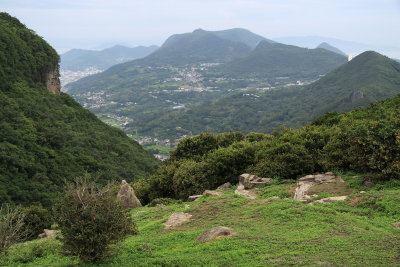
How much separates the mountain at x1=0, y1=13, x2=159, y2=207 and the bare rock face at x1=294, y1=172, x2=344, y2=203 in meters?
16.9

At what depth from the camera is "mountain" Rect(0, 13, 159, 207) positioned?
2877 centimetres

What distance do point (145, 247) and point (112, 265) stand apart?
1.36m

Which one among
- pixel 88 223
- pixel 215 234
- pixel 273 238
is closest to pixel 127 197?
pixel 215 234

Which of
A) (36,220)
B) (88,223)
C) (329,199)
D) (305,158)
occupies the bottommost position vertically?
(36,220)

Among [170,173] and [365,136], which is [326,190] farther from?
[170,173]

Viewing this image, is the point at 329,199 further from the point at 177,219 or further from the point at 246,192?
the point at 177,219

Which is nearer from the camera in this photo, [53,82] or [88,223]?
[88,223]

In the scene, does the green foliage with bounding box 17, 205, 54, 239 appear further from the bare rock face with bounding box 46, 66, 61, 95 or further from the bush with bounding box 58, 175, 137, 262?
the bare rock face with bounding box 46, 66, 61, 95

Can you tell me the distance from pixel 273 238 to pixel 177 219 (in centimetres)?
429

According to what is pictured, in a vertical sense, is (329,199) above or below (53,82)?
below

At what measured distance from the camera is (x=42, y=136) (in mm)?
35375

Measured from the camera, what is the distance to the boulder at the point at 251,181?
1523cm

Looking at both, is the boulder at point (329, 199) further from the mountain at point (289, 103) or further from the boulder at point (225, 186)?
the mountain at point (289, 103)

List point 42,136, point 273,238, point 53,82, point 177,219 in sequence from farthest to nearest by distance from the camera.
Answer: point 53,82, point 42,136, point 177,219, point 273,238
